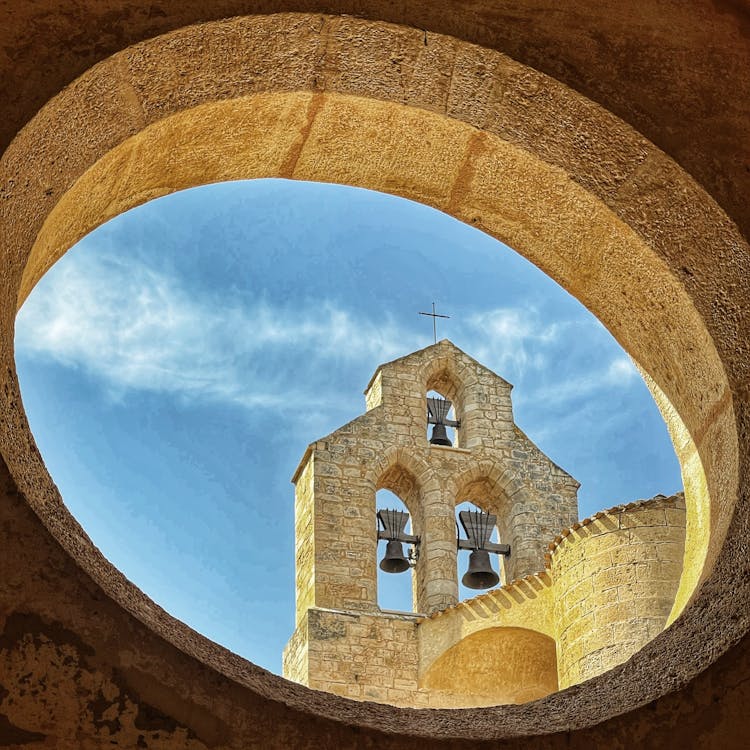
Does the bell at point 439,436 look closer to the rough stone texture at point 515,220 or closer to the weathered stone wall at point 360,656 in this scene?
the weathered stone wall at point 360,656

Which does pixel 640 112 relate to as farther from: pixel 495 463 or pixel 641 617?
pixel 495 463

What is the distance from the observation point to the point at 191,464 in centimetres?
5594

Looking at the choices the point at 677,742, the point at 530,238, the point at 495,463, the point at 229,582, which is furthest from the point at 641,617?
the point at 229,582

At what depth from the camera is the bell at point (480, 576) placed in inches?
640

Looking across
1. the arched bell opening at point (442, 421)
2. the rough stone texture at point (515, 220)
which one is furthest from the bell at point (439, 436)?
the rough stone texture at point (515, 220)

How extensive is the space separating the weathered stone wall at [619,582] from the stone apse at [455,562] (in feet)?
0.04

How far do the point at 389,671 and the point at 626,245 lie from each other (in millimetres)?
13019

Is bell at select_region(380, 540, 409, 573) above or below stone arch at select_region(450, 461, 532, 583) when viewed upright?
below

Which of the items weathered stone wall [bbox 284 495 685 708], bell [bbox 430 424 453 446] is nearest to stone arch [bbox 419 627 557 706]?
weathered stone wall [bbox 284 495 685 708]

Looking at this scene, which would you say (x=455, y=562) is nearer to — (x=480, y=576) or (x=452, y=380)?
(x=480, y=576)

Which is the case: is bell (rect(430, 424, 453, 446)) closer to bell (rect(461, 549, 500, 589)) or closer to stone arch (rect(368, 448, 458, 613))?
stone arch (rect(368, 448, 458, 613))

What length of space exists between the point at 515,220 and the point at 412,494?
1421cm

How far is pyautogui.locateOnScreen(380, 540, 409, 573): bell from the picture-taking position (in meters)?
16.7

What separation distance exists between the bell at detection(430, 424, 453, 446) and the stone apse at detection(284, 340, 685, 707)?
7.5 inches
